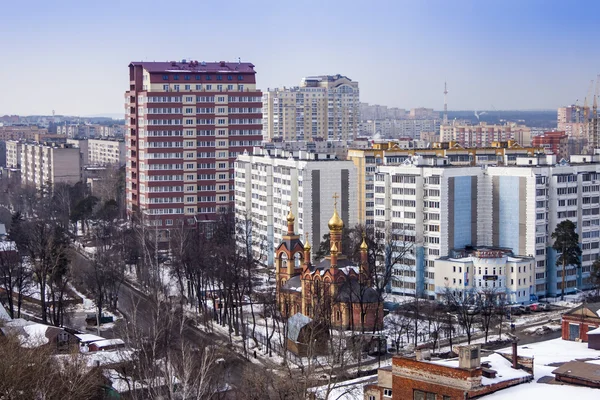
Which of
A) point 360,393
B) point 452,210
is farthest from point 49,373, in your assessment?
point 452,210

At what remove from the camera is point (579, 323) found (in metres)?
38.8

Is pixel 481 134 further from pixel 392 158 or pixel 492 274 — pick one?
pixel 492 274

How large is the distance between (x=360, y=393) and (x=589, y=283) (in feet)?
106

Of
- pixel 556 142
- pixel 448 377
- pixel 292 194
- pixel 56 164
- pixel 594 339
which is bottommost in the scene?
pixel 594 339

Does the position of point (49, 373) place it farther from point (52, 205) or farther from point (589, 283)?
point (52, 205)

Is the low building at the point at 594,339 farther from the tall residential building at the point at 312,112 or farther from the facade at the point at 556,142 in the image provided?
the tall residential building at the point at 312,112

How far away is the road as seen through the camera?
1663 inches

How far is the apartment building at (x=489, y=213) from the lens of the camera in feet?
199

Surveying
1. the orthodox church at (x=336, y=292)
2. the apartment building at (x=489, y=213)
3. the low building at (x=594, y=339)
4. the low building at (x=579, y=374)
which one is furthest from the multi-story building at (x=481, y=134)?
the low building at (x=579, y=374)

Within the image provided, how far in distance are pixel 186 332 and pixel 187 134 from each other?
32923mm

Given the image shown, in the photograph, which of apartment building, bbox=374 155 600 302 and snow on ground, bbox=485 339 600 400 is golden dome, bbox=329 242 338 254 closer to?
apartment building, bbox=374 155 600 302

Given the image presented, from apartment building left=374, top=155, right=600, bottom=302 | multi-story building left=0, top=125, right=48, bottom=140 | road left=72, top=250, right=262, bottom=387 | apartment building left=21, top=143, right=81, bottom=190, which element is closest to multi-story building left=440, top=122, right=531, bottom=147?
multi-story building left=0, top=125, right=48, bottom=140

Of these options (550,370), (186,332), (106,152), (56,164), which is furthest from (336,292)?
(106,152)

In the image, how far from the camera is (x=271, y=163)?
242 ft
